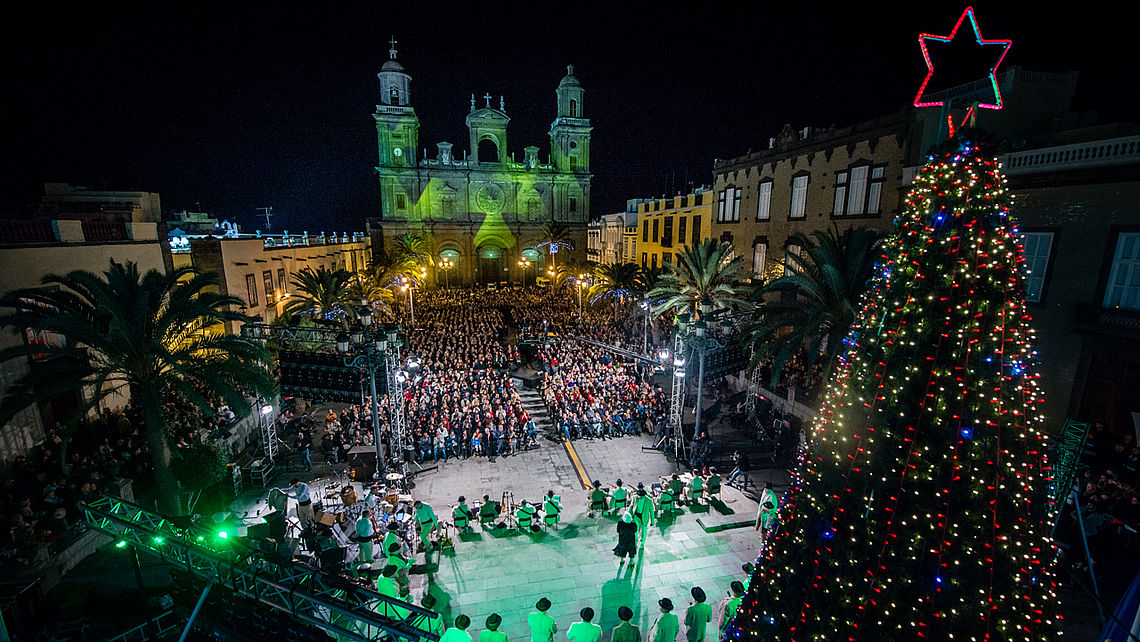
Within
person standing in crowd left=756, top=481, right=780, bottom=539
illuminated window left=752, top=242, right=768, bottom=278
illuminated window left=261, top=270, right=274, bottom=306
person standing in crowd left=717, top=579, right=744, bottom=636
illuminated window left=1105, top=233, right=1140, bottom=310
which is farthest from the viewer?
illuminated window left=261, top=270, right=274, bottom=306

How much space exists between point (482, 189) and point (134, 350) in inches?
1922

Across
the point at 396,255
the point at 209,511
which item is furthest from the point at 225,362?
the point at 396,255

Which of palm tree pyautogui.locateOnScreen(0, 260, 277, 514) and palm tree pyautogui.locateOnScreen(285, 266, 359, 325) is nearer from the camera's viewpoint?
palm tree pyautogui.locateOnScreen(0, 260, 277, 514)

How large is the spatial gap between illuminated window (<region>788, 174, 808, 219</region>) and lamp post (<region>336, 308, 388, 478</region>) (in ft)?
58.8

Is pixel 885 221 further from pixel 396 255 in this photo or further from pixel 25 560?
pixel 396 255

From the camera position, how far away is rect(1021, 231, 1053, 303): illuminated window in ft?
38.3

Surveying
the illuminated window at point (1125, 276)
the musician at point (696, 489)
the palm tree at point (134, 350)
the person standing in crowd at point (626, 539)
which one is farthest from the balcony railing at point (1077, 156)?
the palm tree at point (134, 350)

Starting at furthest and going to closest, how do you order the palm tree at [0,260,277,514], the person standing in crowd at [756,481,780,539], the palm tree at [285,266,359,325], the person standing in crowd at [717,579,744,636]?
the palm tree at [285,266,359,325], the person standing in crowd at [756,481,780,539], the palm tree at [0,260,277,514], the person standing in crowd at [717,579,744,636]

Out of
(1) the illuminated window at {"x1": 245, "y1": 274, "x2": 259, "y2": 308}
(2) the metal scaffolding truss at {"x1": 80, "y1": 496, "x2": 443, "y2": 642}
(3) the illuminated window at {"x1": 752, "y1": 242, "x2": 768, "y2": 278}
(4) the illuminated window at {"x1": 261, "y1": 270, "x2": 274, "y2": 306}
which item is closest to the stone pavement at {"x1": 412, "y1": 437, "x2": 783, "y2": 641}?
(2) the metal scaffolding truss at {"x1": 80, "y1": 496, "x2": 443, "y2": 642}

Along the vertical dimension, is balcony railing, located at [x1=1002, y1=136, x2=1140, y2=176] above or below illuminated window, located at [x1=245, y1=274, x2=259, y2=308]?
above

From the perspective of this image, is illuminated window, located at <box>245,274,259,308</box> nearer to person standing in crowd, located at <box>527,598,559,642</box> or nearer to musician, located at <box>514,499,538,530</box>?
musician, located at <box>514,499,538,530</box>

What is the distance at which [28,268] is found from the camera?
11445mm

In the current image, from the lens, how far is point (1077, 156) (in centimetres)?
1087

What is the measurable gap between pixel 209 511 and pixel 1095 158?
23.0 meters
